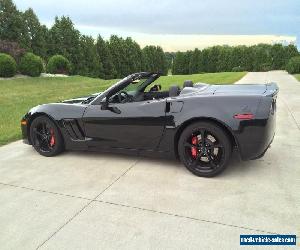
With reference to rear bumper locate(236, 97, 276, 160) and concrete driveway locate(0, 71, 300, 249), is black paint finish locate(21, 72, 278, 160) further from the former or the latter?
concrete driveway locate(0, 71, 300, 249)

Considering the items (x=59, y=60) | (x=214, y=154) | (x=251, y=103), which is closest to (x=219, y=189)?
(x=214, y=154)

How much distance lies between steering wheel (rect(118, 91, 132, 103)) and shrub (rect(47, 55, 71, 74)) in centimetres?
1869

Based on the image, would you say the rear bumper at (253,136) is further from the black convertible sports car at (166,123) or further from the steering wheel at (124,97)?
the steering wheel at (124,97)

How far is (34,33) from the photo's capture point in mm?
28641

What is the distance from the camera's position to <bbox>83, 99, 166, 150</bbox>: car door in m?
4.29

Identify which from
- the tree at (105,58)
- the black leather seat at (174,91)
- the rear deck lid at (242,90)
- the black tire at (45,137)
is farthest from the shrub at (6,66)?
the tree at (105,58)

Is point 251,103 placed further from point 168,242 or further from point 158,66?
point 158,66

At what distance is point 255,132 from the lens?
3758 mm

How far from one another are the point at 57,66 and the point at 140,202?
20553mm

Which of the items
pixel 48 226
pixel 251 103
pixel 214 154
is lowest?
pixel 48 226

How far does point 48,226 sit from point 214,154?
6.49ft

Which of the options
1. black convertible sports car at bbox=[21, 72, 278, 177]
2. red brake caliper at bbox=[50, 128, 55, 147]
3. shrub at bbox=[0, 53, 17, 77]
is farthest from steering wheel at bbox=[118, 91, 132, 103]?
shrub at bbox=[0, 53, 17, 77]

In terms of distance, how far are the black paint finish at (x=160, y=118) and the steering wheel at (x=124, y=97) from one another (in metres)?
0.11

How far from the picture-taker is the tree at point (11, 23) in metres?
25.4
